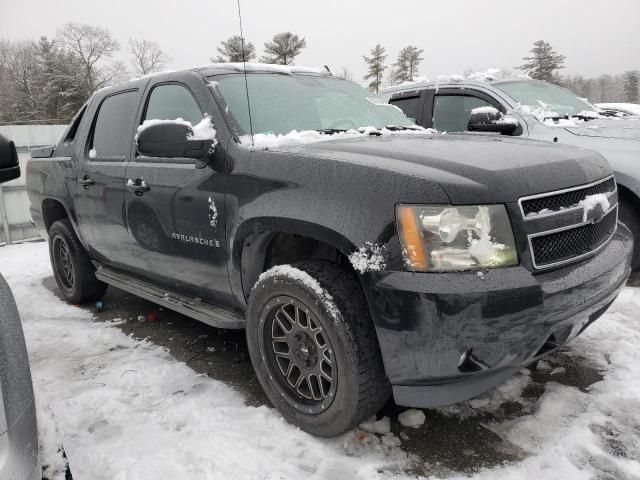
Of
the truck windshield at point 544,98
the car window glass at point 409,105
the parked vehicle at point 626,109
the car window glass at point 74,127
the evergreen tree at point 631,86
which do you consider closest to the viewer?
the car window glass at point 74,127

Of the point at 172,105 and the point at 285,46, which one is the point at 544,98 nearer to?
the point at 172,105

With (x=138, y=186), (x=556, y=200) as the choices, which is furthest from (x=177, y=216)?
(x=556, y=200)

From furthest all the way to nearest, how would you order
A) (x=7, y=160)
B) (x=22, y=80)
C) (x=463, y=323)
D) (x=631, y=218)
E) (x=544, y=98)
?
1. (x=22, y=80)
2. (x=544, y=98)
3. (x=631, y=218)
4. (x=463, y=323)
5. (x=7, y=160)

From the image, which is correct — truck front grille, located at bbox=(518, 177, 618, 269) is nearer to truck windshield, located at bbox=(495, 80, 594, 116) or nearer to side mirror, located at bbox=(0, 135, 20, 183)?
side mirror, located at bbox=(0, 135, 20, 183)

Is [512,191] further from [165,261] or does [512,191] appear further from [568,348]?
[165,261]

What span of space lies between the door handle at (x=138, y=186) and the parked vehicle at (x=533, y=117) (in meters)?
2.40

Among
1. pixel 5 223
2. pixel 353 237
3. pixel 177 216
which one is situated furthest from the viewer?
pixel 5 223

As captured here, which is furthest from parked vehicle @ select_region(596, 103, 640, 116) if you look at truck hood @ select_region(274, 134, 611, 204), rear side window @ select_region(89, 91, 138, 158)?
rear side window @ select_region(89, 91, 138, 158)

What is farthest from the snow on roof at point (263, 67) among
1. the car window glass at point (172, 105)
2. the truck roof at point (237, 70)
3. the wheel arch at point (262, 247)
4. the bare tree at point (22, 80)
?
the bare tree at point (22, 80)

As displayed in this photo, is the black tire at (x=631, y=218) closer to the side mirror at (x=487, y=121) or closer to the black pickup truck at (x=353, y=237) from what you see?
the side mirror at (x=487, y=121)

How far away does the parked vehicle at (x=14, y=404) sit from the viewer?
1.22m

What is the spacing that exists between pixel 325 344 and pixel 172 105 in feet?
6.29

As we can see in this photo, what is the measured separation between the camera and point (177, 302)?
3.10 meters

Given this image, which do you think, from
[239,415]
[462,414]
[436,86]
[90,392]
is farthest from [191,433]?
[436,86]
